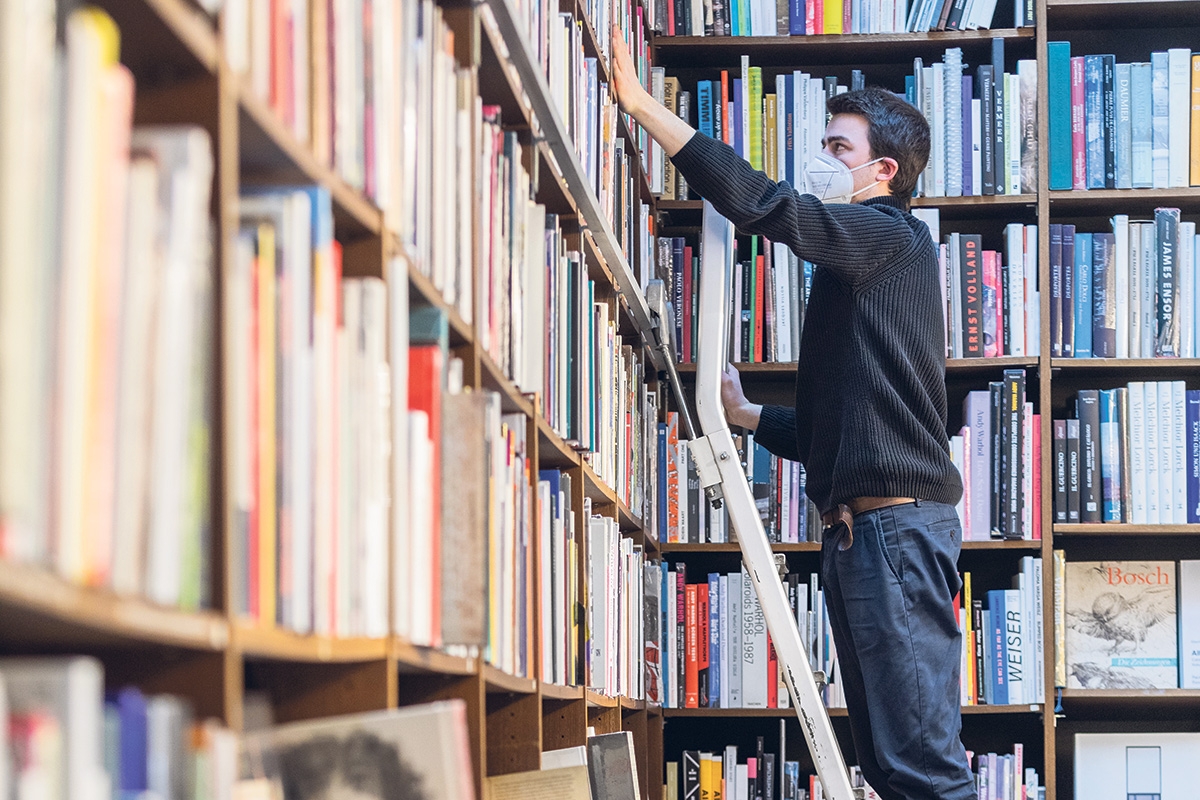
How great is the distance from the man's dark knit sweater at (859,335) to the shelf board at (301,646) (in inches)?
53.7

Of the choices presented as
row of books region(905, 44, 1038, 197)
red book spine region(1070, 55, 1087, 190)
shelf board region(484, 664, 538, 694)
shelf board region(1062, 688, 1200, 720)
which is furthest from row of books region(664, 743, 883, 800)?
shelf board region(484, 664, 538, 694)

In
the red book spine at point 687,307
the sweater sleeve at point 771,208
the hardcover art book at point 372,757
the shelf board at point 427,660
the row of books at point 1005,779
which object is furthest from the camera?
the red book spine at point 687,307

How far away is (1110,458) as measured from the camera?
10.6 feet

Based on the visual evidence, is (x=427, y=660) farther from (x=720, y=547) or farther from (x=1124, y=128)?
(x=1124, y=128)

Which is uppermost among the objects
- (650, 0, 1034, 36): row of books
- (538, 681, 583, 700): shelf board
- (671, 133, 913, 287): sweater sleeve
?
(650, 0, 1034, 36): row of books

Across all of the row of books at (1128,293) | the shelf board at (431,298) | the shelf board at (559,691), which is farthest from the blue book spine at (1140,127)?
the shelf board at (431,298)

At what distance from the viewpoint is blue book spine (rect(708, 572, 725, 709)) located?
3246mm

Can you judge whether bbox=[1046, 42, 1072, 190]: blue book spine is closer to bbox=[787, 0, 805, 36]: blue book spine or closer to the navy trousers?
bbox=[787, 0, 805, 36]: blue book spine

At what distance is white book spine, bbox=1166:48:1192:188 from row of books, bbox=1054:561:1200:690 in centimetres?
90

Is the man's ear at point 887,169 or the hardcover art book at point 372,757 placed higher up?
the man's ear at point 887,169

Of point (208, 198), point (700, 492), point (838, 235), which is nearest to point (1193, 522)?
point (700, 492)

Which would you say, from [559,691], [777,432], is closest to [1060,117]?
[777,432]

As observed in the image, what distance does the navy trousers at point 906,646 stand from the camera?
7.42 ft

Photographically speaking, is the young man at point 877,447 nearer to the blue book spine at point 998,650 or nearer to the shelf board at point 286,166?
the blue book spine at point 998,650
